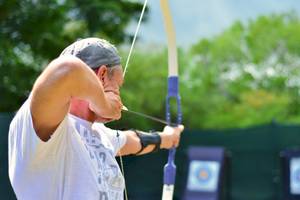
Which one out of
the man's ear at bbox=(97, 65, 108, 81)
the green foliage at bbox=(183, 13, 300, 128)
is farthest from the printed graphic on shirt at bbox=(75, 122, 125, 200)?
the green foliage at bbox=(183, 13, 300, 128)

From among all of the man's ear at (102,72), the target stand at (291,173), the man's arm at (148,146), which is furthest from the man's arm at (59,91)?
the target stand at (291,173)

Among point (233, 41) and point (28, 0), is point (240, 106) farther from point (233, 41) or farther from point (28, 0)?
point (28, 0)

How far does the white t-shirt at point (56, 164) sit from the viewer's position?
136 cm

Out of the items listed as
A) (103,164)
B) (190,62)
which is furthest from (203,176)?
(190,62)

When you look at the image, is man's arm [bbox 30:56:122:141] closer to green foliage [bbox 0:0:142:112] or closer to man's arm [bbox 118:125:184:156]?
man's arm [bbox 118:125:184:156]

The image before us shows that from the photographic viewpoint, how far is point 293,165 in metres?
7.10

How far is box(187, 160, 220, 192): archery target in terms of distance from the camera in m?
7.33

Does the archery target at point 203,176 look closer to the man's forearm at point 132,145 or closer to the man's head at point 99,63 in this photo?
the man's forearm at point 132,145

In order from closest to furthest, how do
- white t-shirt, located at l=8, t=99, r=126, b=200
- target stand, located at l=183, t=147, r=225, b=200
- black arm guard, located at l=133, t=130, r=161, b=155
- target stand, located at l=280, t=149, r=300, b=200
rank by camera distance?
white t-shirt, located at l=8, t=99, r=126, b=200 < black arm guard, located at l=133, t=130, r=161, b=155 < target stand, located at l=280, t=149, r=300, b=200 < target stand, located at l=183, t=147, r=225, b=200

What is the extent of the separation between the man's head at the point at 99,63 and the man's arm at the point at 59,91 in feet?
0.37

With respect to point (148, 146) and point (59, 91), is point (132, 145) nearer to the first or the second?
point (148, 146)

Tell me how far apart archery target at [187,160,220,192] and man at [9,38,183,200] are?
19.2 ft

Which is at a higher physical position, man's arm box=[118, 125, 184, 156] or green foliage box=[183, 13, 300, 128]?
green foliage box=[183, 13, 300, 128]

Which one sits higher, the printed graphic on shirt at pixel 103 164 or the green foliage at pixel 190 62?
the green foliage at pixel 190 62
